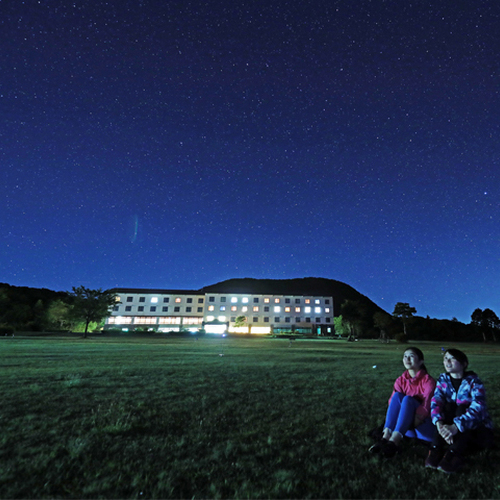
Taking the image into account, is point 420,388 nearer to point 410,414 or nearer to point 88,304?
point 410,414

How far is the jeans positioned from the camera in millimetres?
4812

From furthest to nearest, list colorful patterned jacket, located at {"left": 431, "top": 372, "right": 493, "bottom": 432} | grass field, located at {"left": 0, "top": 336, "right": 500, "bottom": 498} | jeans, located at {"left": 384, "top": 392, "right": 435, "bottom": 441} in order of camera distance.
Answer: jeans, located at {"left": 384, "top": 392, "right": 435, "bottom": 441}, colorful patterned jacket, located at {"left": 431, "top": 372, "right": 493, "bottom": 432}, grass field, located at {"left": 0, "top": 336, "right": 500, "bottom": 498}

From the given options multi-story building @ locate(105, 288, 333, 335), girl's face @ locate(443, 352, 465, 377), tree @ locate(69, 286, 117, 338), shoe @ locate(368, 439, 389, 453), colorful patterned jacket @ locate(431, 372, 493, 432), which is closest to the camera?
colorful patterned jacket @ locate(431, 372, 493, 432)

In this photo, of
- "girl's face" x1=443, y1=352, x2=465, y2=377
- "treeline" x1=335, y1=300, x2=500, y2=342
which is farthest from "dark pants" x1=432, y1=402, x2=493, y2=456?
"treeline" x1=335, y1=300, x2=500, y2=342

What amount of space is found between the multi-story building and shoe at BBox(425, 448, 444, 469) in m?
107

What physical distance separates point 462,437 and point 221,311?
366ft

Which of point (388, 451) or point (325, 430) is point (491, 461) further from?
point (325, 430)

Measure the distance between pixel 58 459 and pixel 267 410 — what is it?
4535 mm

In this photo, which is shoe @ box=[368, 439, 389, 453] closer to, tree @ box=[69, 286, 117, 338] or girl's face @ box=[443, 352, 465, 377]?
girl's face @ box=[443, 352, 465, 377]

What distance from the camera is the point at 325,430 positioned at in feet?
19.0

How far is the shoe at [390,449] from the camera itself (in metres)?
4.52

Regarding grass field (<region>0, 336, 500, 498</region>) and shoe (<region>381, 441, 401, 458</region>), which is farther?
shoe (<region>381, 441, 401, 458</region>)

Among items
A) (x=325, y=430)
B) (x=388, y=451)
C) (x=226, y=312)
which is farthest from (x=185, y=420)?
(x=226, y=312)

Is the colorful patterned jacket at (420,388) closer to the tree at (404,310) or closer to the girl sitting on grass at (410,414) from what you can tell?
the girl sitting on grass at (410,414)
